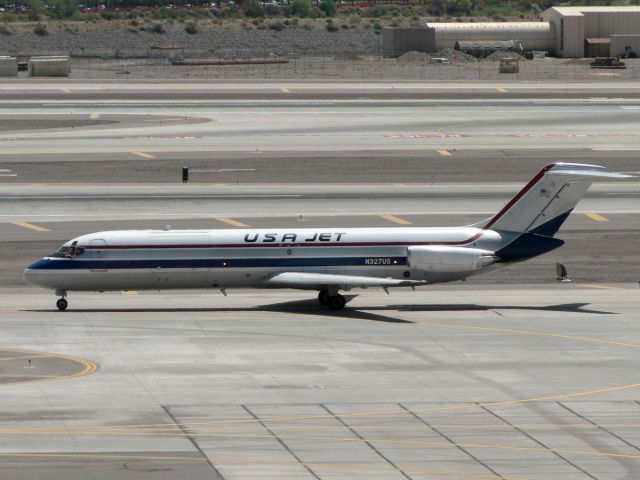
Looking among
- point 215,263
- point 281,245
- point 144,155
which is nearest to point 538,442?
point 281,245

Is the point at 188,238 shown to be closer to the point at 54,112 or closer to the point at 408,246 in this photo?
the point at 408,246

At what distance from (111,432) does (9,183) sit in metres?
55.5

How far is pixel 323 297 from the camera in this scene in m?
55.9

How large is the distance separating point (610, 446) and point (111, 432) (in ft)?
43.6

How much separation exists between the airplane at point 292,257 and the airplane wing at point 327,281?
40mm

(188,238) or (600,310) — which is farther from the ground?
(188,238)

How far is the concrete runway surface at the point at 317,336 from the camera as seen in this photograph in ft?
114

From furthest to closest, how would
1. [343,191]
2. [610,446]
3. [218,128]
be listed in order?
1. [218,128]
2. [343,191]
3. [610,446]

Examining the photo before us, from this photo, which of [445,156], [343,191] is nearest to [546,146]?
[445,156]

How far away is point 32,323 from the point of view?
170 feet

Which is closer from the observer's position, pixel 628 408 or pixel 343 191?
pixel 628 408

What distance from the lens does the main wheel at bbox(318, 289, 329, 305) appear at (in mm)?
55719

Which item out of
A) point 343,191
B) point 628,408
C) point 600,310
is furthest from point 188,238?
point 343,191

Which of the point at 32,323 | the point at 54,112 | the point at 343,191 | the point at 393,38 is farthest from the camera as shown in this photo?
the point at 393,38
